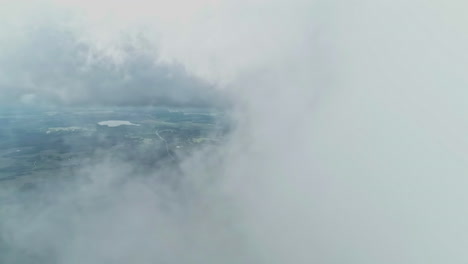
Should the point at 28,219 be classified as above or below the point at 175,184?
below

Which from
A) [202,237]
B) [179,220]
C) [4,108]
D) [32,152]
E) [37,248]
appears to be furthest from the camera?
[4,108]

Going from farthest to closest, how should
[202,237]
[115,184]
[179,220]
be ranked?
[115,184] < [179,220] < [202,237]

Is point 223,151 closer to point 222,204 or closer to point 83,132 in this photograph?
point 222,204

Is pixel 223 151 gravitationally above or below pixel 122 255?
above

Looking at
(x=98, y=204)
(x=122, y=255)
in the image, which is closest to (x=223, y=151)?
(x=98, y=204)

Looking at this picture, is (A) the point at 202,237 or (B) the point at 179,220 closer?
(A) the point at 202,237

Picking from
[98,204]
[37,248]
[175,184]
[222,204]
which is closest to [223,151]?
[175,184]

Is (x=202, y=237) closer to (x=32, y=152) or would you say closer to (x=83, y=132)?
(x=32, y=152)

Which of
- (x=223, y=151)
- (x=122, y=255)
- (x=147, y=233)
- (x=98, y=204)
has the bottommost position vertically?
(x=122, y=255)

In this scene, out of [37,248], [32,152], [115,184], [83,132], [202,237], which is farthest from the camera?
[83,132]
